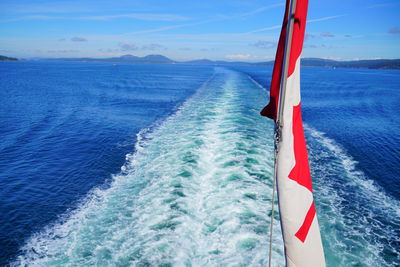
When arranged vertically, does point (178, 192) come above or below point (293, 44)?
below

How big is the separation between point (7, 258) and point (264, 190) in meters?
7.62

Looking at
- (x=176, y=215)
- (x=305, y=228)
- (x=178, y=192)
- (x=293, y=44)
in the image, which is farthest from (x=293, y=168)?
(x=178, y=192)

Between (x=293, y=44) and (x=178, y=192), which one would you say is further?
(x=178, y=192)

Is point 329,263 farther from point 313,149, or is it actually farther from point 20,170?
point 20,170

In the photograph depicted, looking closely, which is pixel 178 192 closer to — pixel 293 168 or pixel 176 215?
pixel 176 215

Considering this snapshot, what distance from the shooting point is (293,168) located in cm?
215

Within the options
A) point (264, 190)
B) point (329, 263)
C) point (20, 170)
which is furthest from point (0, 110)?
point (329, 263)

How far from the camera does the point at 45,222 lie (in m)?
8.47

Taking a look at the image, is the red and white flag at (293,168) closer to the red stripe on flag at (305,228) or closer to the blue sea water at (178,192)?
the red stripe on flag at (305,228)

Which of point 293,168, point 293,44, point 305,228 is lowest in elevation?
point 305,228

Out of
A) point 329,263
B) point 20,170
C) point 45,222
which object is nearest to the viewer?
point 329,263

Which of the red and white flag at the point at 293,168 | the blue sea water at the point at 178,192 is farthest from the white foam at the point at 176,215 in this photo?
the red and white flag at the point at 293,168

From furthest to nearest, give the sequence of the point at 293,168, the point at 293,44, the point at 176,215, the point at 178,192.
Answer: the point at 178,192, the point at 176,215, the point at 293,168, the point at 293,44

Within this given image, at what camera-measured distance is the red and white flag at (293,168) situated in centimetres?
203
